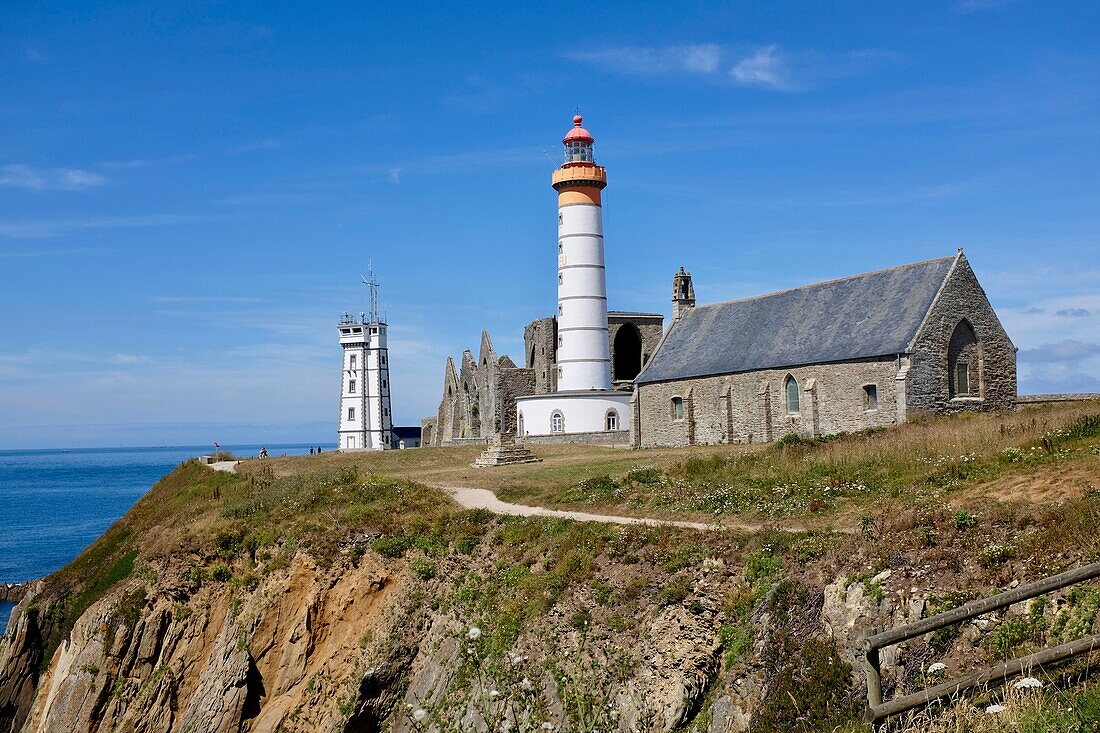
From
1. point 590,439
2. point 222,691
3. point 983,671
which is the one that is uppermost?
point 590,439

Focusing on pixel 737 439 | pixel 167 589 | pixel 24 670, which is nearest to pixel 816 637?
pixel 167 589

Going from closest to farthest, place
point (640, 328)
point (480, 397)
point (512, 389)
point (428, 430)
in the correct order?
point (512, 389)
point (640, 328)
point (480, 397)
point (428, 430)

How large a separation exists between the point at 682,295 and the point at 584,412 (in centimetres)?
808

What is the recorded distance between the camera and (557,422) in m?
51.6

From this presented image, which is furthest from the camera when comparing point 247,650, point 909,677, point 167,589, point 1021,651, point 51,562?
point 51,562

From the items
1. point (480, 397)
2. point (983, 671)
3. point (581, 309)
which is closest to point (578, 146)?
point (581, 309)

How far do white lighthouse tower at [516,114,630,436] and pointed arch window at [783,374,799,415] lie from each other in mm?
13695

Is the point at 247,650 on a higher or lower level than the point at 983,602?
lower

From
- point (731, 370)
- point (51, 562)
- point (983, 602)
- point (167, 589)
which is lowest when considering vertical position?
point (51, 562)

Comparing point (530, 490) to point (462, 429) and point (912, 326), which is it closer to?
point (912, 326)

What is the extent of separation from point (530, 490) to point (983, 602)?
1675 centimetres

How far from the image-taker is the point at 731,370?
135 feet

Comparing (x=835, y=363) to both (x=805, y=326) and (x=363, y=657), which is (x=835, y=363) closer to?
(x=805, y=326)

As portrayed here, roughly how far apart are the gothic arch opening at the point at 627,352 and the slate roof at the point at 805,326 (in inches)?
461
